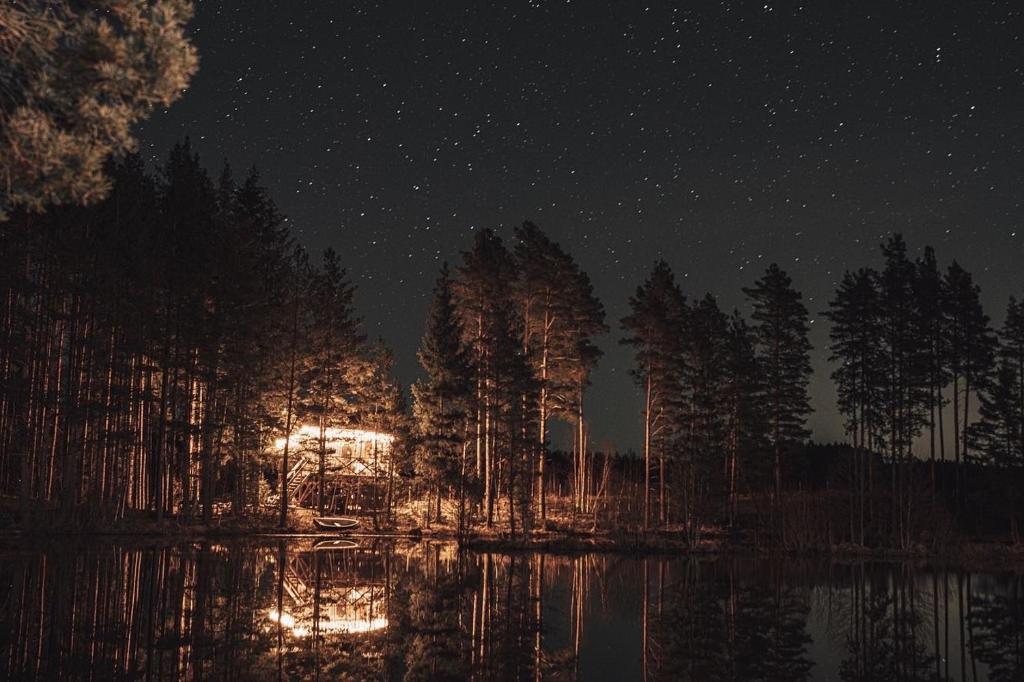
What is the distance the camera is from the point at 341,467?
41.8m

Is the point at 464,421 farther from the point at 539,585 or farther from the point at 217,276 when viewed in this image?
the point at 539,585

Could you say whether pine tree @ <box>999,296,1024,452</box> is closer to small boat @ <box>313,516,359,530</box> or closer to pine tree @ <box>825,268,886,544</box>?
pine tree @ <box>825,268,886,544</box>

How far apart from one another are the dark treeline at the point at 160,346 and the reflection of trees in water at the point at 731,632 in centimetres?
2005

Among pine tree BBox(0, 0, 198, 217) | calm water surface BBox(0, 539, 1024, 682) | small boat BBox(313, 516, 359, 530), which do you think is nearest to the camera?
pine tree BBox(0, 0, 198, 217)

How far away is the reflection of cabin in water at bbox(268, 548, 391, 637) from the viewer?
47.7 feet

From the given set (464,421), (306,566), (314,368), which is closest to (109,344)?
(314,368)

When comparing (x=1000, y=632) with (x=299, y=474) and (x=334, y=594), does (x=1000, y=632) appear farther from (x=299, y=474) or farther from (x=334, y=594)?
(x=299, y=474)

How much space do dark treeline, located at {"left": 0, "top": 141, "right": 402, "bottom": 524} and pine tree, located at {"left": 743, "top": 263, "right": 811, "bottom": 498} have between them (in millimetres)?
21743

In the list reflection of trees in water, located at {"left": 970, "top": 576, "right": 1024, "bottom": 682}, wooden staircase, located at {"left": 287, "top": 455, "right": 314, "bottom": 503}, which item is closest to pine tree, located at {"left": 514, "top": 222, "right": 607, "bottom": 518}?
wooden staircase, located at {"left": 287, "top": 455, "right": 314, "bottom": 503}

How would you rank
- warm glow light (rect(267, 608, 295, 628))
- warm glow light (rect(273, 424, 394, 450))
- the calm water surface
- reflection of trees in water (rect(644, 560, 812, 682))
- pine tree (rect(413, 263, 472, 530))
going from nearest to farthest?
1. the calm water surface
2. reflection of trees in water (rect(644, 560, 812, 682))
3. warm glow light (rect(267, 608, 295, 628))
4. pine tree (rect(413, 263, 472, 530))
5. warm glow light (rect(273, 424, 394, 450))

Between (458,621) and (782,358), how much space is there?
3734 cm

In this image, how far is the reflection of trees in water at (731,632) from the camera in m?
12.6

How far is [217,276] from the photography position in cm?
3481

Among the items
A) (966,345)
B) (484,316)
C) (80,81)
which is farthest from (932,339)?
(80,81)
